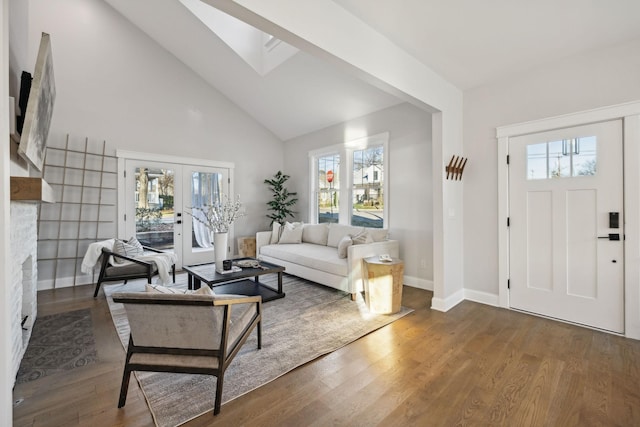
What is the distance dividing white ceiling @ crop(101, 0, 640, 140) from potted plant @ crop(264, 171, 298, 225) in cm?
210

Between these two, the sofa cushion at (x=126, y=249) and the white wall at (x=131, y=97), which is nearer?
the sofa cushion at (x=126, y=249)

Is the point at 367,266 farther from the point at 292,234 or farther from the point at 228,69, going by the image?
the point at 228,69

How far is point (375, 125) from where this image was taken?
4.80 meters

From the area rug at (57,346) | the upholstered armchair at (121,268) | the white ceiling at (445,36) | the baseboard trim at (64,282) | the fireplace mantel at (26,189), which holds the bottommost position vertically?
the area rug at (57,346)

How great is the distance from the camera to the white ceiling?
231 cm

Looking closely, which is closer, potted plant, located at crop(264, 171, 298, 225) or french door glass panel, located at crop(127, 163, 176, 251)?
french door glass panel, located at crop(127, 163, 176, 251)

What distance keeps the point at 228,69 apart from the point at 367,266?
4.22 meters

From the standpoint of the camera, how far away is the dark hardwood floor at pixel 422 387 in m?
1.66

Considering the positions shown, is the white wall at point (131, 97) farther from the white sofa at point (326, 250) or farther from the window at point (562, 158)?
the window at point (562, 158)

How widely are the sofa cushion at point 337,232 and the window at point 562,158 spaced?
244 centimetres

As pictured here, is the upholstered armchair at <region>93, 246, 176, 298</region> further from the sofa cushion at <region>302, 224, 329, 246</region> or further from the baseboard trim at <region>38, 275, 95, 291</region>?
the sofa cushion at <region>302, 224, 329, 246</region>

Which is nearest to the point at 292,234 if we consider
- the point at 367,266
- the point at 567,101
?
the point at 367,266

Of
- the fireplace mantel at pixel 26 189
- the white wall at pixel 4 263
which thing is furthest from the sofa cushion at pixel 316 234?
the white wall at pixel 4 263

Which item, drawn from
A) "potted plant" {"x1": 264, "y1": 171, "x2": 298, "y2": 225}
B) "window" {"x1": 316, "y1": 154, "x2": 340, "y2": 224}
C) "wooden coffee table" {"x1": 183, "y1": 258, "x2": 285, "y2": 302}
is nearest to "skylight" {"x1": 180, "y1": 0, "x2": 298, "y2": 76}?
"window" {"x1": 316, "y1": 154, "x2": 340, "y2": 224}
